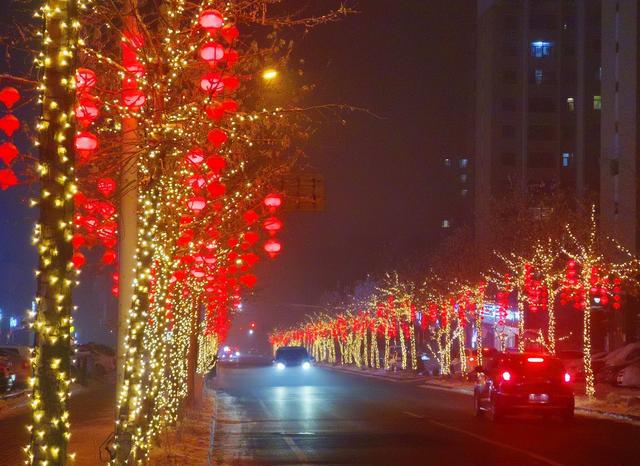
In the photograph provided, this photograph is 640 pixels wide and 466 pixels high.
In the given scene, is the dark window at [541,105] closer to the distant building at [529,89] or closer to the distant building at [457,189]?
the distant building at [529,89]

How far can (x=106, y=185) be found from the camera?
12656 mm

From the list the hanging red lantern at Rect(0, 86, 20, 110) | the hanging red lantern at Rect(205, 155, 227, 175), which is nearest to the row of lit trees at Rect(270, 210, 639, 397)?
the hanging red lantern at Rect(205, 155, 227, 175)

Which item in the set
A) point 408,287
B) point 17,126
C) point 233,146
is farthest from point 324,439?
point 408,287

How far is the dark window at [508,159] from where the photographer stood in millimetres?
98812

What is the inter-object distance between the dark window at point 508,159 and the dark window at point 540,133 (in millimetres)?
2510

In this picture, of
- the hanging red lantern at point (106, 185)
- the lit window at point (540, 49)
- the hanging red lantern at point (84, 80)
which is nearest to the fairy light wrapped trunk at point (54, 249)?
the hanging red lantern at point (84, 80)

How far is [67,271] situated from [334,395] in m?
33.4

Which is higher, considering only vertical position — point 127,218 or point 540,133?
point 540,133

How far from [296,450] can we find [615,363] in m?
29.9

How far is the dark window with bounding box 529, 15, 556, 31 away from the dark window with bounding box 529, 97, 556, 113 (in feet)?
22.6

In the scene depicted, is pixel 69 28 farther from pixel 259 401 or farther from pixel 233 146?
pixel 259 401

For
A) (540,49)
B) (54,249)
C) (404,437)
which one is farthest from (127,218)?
(540,49)

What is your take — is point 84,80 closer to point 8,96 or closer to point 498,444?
point 8,96

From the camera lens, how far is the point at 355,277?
120m
